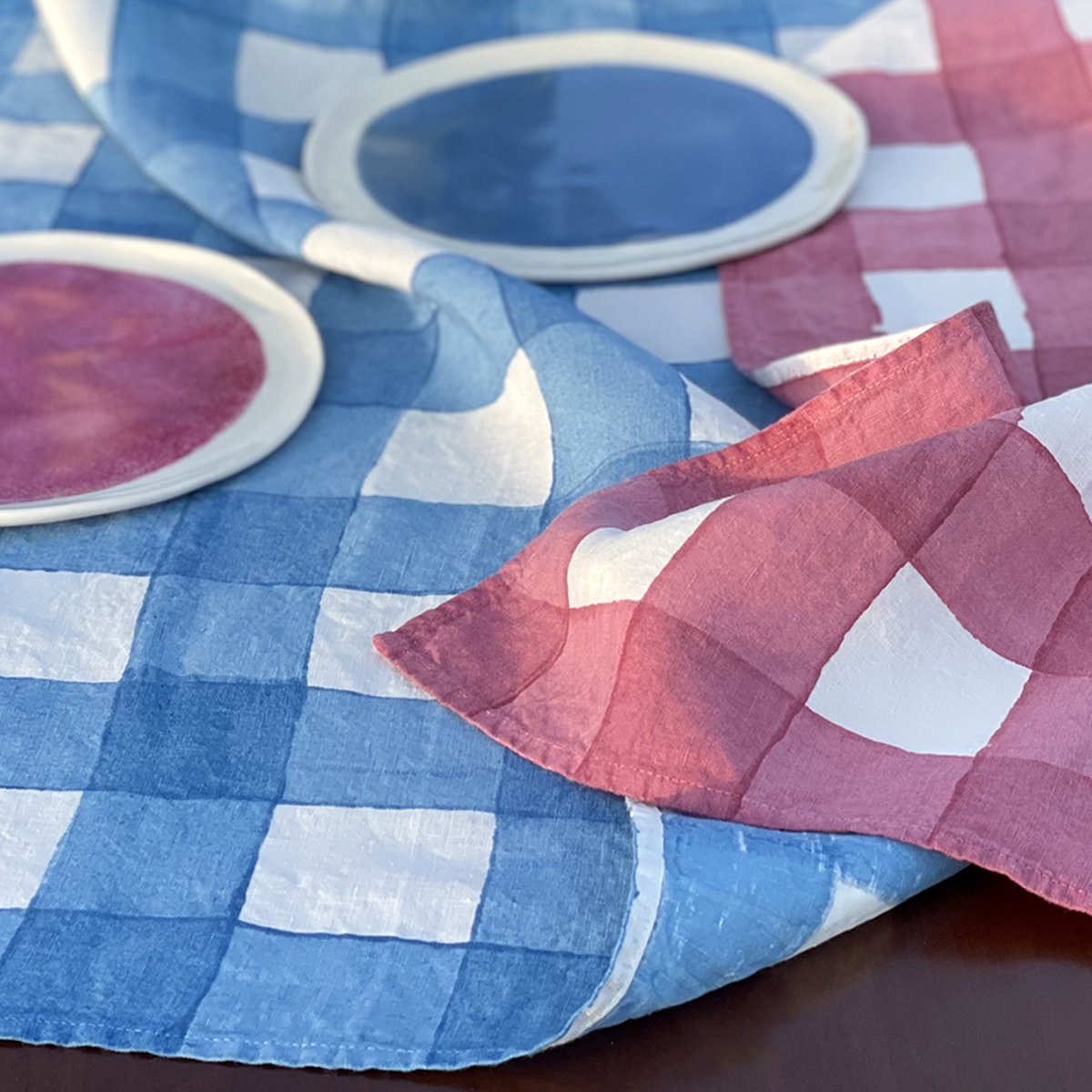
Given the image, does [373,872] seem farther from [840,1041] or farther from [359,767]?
[840,1041]

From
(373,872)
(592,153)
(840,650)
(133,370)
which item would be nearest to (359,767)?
(373,872)

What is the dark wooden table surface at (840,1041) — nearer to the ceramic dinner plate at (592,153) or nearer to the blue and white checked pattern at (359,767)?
the blue and white checked pattern at (359,767)

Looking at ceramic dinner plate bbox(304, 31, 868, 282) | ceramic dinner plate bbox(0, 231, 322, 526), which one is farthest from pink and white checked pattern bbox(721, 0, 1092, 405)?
ceramic dinner plate bbox(0, 231, 322, 526)

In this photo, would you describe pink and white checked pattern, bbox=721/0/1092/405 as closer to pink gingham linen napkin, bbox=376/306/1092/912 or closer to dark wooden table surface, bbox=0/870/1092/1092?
pink gingham linen napkin, bbox=376/306/1092/912

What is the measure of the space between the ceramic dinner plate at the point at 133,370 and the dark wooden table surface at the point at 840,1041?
0.39 meters

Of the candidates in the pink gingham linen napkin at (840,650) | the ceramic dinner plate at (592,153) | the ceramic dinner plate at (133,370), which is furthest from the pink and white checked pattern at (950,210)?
the ceramic dinner plate at (133,370)

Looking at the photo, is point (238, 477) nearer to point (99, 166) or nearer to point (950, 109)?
point (99, 166)

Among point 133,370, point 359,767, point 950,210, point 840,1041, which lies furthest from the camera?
point 950,210

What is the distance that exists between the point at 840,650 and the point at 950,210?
24.7 inches

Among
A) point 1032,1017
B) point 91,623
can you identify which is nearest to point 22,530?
point 91,623

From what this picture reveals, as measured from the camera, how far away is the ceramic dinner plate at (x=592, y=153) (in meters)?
1.15

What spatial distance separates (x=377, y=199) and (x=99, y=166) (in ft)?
0.88

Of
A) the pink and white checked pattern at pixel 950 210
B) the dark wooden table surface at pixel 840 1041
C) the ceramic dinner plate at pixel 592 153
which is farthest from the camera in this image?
the ceramic dinner plate at pixel 592 153

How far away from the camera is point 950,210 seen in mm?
1191
